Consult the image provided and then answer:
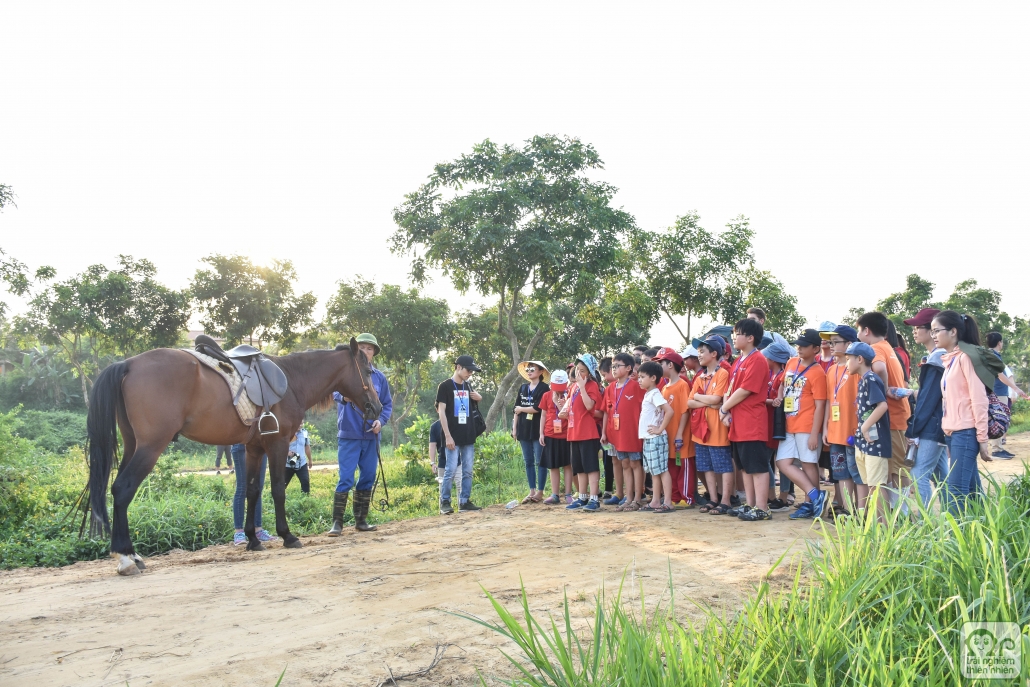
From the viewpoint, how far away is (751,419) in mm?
6938

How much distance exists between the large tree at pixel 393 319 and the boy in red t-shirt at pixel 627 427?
52.0 feet

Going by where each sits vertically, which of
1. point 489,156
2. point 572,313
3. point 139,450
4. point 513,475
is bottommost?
point 513,475

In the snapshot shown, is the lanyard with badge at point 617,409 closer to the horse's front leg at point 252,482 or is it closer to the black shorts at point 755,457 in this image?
the black shorts at point 755,457

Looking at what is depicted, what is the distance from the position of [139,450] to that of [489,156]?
16.0 metres

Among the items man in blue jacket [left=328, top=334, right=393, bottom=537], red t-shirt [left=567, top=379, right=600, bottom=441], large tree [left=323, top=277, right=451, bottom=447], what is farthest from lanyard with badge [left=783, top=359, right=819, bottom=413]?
large tree [left=323, top=277, right=451, bottom=447]

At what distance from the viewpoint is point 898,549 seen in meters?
3.38

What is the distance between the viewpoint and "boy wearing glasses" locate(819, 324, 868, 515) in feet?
20.7

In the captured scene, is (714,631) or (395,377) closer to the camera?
(714,631)

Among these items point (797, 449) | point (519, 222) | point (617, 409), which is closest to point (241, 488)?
point (617, 409)

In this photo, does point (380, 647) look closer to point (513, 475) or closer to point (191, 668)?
point (191, 668)

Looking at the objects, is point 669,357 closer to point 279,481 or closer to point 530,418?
point 530,418

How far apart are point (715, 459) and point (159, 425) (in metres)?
5.38

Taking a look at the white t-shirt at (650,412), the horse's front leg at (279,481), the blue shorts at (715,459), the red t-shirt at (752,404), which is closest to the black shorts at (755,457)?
the red t-shirt at (752,404)

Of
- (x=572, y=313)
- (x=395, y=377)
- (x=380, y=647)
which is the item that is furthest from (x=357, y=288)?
(x=380, y=647)
